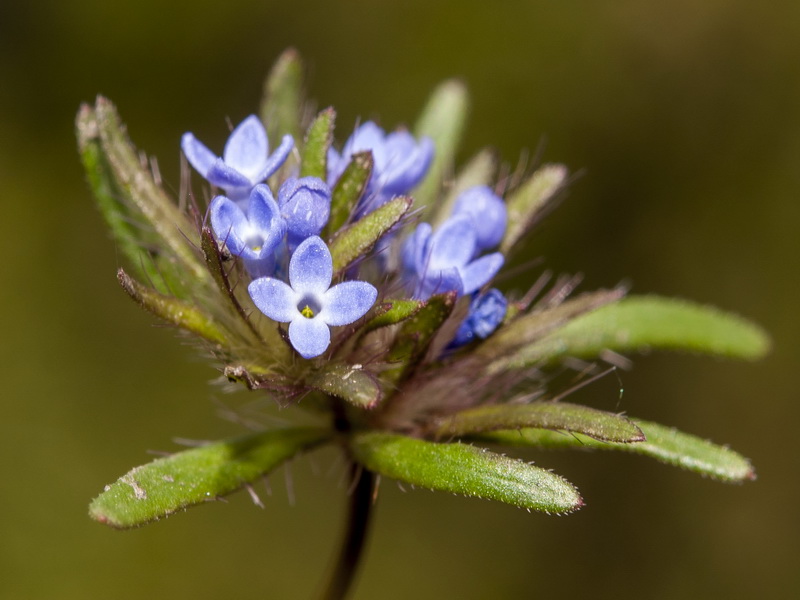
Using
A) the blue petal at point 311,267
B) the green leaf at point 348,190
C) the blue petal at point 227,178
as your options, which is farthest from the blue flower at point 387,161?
the blue petal at point 311,267

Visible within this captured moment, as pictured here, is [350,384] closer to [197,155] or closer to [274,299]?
Result: [274,299]

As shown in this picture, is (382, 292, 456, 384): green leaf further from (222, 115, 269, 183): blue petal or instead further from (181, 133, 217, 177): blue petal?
(181, 133, 217, 177): blue petal

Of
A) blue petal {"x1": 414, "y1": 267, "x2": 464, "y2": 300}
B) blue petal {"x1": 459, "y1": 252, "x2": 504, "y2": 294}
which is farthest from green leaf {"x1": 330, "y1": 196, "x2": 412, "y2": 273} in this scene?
blue petal {"x1": 459, "y1": 252, "x2": 504, "y2": 294}

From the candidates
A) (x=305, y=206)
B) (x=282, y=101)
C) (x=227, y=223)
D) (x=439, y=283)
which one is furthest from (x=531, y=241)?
(x=227, y=223)

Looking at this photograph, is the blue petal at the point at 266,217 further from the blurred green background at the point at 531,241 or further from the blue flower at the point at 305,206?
the blurred green background at the point at 531,241

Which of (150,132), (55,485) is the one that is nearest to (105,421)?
(55,485)
